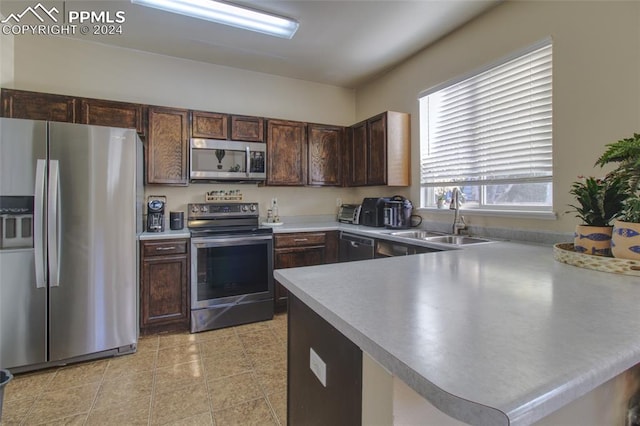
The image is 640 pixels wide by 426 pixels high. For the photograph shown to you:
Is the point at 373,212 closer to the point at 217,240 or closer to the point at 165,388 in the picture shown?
the point at 217,240

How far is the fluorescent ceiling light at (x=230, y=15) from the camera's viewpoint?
233 cm

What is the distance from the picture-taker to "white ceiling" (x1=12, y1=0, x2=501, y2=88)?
2.42m

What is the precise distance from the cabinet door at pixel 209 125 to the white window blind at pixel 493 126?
2097 millimetres

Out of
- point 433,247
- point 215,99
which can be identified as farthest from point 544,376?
point 215,99

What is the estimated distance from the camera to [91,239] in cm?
227

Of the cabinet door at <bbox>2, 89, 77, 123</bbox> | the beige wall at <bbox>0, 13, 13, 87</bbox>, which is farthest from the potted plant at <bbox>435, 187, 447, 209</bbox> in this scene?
the beige wall at <bbox>0, 13, 13, 87</bbox>

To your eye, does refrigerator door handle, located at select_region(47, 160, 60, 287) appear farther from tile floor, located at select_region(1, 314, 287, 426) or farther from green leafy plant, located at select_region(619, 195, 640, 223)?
green leafy plant, located at select_region(619, 195, 640, 223)

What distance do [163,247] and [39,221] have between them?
2.85 feet

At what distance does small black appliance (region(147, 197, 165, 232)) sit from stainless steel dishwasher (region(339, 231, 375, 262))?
1857 mm

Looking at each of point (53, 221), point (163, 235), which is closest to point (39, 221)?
point (53, 221)

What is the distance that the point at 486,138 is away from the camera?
2.55m

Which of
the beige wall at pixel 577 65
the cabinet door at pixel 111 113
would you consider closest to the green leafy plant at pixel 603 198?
the beige wall at pixel 577 65

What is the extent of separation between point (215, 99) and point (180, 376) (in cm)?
283

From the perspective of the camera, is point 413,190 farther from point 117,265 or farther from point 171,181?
point 117,265
